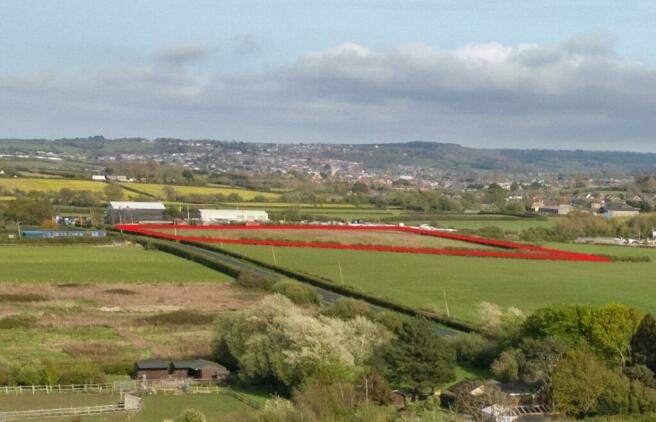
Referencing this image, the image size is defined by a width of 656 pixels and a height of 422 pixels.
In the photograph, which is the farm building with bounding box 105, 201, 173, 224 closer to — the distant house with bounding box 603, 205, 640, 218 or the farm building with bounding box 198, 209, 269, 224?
the farm building with bounding box 198, 209, 269, 224

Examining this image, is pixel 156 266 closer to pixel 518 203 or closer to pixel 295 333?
pixel 295 333

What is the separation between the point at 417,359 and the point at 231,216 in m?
66.9

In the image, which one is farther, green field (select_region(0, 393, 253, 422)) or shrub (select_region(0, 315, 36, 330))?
shrub (select_region(0, 315, 36, 330))

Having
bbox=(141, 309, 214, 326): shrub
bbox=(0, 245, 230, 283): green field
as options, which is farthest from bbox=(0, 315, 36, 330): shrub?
bbox=(0, 245, 230, 283): green field

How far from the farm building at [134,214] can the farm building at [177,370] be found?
6265 cm

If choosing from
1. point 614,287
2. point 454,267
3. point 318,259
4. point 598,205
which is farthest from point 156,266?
point 598,205

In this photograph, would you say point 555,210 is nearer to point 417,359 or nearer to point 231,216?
point 231,216

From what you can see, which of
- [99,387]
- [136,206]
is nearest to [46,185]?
[136,206]

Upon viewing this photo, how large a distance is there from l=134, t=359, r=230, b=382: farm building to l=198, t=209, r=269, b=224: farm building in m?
61.8

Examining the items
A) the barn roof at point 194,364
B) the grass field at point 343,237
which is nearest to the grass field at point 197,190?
the grass field at point 343,237

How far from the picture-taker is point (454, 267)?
216 feet

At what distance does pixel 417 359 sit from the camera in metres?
31.8

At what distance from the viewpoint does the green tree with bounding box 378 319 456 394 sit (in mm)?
31516

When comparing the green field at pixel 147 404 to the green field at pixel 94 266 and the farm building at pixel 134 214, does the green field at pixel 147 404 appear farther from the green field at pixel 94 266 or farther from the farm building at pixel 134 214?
the farm building at pixel 134 214
